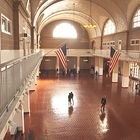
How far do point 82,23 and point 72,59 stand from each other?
8181 mm

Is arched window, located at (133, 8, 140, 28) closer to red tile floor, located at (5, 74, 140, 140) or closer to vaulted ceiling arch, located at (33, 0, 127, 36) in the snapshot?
vaulted ceiling arch, located at (33, 0, 127, 36)

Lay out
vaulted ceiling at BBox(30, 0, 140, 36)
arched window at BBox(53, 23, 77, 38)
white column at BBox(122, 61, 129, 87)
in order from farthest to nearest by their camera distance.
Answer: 1. arched window at BBox(53, 23, 77, 38)
2. white column at BBox(122, 61, 129, 87)
3. vaulted ceiling at BBox(30, 0, 140, 36)

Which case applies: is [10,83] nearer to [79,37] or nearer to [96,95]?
[96,95]

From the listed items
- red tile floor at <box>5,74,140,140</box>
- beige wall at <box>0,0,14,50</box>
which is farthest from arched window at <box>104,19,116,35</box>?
beige wall at <box>0,0,14,50</box>

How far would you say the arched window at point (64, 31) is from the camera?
4139 cm

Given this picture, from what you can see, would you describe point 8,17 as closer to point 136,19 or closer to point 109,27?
point 136,19

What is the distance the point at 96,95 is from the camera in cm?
2153

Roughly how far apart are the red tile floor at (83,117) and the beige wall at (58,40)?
21176 millimetres

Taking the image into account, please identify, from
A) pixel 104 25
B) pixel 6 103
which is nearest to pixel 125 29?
pixel 104 25

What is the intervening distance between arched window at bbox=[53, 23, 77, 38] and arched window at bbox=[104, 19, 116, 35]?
32.4 feet

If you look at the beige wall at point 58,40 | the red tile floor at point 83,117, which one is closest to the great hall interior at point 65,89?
the red tile floor at point 83,117

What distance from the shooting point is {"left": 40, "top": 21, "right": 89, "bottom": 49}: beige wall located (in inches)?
1613

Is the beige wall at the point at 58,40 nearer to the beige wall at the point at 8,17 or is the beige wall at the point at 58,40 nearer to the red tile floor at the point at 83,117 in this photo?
the red tile floor at the point at 83,117

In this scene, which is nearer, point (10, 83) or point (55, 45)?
point (10, 83)
